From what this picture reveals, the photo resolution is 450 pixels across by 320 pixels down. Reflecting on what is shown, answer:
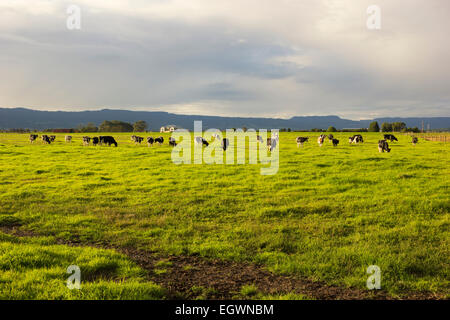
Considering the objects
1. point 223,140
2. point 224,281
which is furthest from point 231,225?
point 223,140

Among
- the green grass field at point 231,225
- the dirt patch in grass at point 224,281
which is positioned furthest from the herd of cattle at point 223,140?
the dirt patch in grass at point 224,281

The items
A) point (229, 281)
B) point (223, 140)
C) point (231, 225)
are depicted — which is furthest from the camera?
point (223, 140)

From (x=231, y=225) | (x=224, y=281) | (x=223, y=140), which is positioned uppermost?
(x=223, y=140)

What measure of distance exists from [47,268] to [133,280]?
227 centimetres

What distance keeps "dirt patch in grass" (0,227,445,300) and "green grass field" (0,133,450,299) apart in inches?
9.0

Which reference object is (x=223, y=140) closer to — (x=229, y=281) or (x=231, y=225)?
(x=231, y=225)

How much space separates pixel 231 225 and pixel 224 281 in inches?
168

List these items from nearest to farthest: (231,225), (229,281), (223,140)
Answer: (229,281) → (231,225) → (223,140)

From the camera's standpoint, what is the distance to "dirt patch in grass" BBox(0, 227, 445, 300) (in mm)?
6484

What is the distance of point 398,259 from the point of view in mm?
8109

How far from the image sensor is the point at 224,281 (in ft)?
23.7

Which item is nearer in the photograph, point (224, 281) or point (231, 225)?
point (224, 281)

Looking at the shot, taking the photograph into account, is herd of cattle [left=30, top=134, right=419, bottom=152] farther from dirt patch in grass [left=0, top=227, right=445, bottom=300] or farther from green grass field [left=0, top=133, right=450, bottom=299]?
dirt patch in grass [left=0, top=227, right=445, bottom=300]

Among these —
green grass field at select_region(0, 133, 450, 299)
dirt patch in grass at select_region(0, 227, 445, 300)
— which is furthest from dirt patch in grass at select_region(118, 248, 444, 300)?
green grass field at select_region(0, 133, 450, 299)
